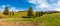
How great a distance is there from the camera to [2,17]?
7.00 feet

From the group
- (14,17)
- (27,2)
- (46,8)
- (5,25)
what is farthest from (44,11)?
(5,25)

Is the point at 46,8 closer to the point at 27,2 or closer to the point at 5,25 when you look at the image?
the point at 27,2

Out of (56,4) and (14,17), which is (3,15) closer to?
(14,17)

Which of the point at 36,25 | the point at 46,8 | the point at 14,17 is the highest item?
the point at 46,8

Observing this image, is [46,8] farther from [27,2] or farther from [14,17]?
[14,17]

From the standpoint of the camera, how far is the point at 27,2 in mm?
2148

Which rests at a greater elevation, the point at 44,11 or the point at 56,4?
the point at 56,4

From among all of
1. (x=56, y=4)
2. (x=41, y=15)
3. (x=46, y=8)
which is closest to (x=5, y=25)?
(x=41, y=15)

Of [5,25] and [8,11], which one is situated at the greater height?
[8,11]

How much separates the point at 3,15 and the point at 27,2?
1.78ft

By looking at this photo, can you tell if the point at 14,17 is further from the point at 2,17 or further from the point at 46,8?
the point at 46,8

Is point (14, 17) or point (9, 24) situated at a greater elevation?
point (14, 17)

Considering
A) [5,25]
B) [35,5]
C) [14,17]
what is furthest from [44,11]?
[5,25]

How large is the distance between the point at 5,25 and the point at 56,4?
3.56ft
